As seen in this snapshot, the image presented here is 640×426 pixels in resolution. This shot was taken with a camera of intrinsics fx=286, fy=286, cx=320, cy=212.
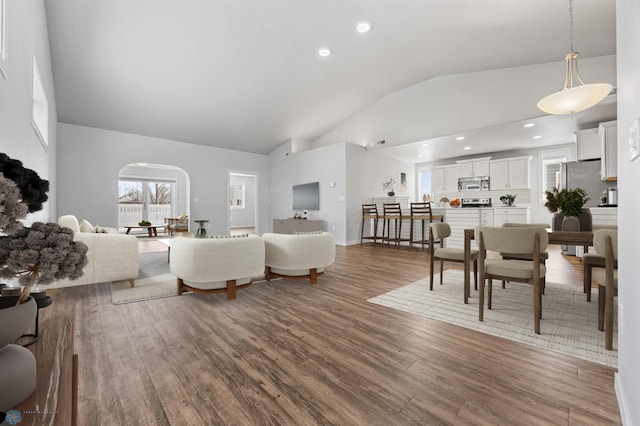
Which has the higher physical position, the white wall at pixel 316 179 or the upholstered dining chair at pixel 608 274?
the white wall at pixel 316 179

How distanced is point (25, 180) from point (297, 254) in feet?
8.41

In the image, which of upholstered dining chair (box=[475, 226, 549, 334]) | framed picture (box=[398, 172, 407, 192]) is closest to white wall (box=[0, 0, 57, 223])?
upholstered dining chair (box=[475, 226, 549, 334])

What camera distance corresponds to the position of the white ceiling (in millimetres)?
3791

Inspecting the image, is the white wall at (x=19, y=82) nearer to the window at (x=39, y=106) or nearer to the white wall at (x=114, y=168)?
the window at (x=39, y=106)

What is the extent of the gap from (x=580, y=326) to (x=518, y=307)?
444mm

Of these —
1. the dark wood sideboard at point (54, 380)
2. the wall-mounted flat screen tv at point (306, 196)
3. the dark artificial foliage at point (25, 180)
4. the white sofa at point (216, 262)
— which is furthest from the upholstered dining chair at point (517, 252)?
the wall-mounted flat screen tv at point (306, 196)

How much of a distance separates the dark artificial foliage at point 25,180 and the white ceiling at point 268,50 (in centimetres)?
409

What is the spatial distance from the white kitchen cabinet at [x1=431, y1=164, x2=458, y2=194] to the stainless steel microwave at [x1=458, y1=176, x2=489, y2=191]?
17 centimetres

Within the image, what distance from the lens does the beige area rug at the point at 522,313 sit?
190 centimetres

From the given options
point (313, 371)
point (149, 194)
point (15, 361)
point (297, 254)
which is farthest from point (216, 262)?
point (149, 194)

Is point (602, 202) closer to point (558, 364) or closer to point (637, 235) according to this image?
point (558, 364)

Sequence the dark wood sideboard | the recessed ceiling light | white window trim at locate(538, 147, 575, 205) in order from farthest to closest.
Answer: white window trim at locate(538, 147, 575, 205), the recessed ceiling light, the dark wood sideboard

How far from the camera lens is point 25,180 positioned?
Answer: 820 mm

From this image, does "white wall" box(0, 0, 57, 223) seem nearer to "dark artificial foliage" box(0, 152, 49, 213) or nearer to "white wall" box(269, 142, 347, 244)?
"dark artificial foliage" box(0, 152, 49, 213)
